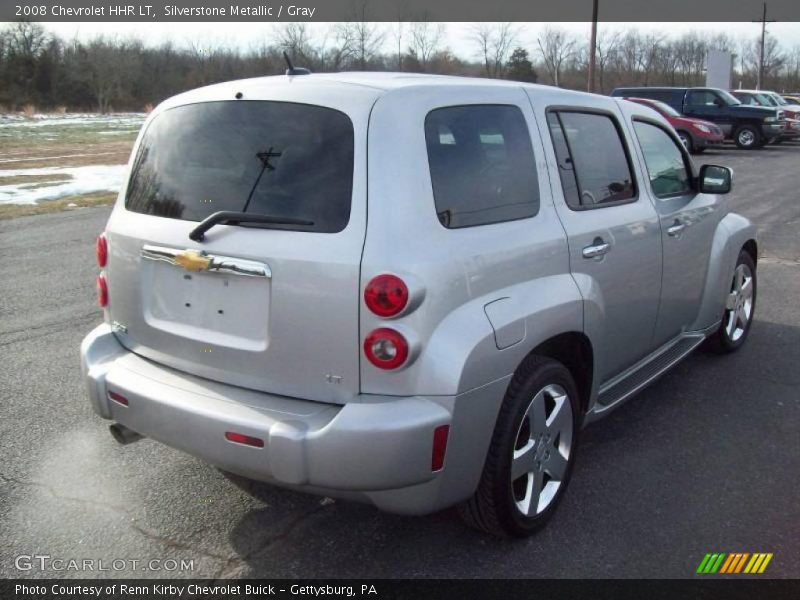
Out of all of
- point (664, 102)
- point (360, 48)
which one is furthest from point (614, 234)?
point (360, 48)

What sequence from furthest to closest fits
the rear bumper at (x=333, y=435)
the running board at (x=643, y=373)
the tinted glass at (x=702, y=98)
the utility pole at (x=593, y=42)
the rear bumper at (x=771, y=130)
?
the utility pole at (x=593, y=42) < the rear bumper at (x=771, y=130) < the tinted glass at (x=702, y=98) < the running board at (x=643, y=373) < the rear bumper at (x=333, y=435)

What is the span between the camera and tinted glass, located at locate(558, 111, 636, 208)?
3.66 metres

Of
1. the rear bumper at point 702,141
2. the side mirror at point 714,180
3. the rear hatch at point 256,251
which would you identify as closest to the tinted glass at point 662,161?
the side mirror at point 714,180

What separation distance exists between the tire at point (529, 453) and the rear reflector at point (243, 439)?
887 millimetres

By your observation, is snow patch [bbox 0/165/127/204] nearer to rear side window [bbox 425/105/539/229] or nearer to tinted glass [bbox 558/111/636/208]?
tinted glass [bbox 558/111/636/208]

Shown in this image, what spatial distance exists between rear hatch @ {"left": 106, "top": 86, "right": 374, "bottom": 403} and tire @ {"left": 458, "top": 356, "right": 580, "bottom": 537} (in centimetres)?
68

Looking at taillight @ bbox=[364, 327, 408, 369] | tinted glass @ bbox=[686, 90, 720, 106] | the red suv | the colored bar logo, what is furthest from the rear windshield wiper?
tinted glass @ bbox=[686, 90, 720, 106]

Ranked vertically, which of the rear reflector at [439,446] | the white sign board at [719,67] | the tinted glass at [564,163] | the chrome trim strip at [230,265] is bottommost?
the rear reflector at [439,446]

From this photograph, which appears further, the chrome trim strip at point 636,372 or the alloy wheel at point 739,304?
the alloy wheel at point 739,304

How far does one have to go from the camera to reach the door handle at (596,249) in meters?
3.48

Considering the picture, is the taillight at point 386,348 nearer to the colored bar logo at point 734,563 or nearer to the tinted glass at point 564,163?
the tinted glass at point 564,163

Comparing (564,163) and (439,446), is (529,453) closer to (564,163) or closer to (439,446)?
(439,446)

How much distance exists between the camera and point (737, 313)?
558cm

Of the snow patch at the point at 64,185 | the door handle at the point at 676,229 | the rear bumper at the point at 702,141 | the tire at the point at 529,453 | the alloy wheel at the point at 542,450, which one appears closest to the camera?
the tire at the point at 529,453
